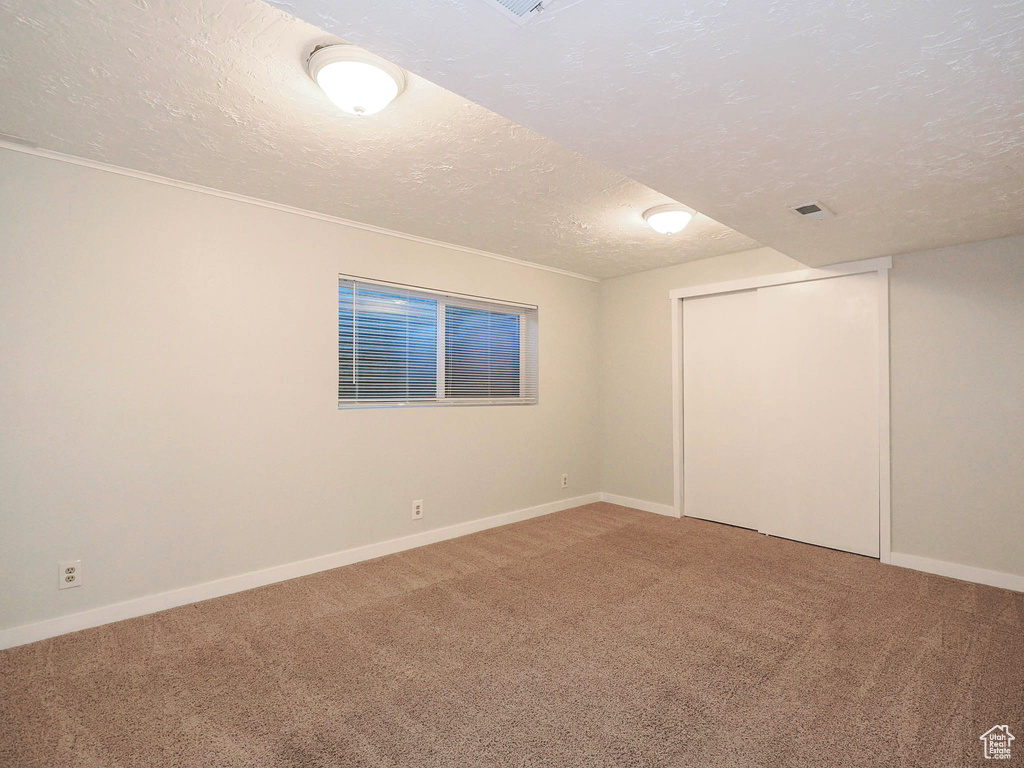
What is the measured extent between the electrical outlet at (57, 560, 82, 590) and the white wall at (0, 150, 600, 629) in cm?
3

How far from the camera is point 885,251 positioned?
3.60 metres

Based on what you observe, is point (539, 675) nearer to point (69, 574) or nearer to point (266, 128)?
point (69, 574)

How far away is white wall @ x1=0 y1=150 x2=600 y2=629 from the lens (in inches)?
102

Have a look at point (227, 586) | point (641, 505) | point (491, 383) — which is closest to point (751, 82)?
point (491, 383)

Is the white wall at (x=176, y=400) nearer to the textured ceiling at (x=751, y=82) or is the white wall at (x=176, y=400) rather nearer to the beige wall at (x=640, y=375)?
the beige wall at (x=640, y=375)

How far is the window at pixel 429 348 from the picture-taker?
3801 millimetres

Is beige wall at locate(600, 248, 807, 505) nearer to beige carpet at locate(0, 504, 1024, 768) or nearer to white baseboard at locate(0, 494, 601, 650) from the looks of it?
white baseboard at locate(0, 494, 601, 650)

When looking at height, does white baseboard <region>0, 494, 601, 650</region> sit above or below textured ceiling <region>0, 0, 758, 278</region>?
below

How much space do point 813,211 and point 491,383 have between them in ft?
9.31

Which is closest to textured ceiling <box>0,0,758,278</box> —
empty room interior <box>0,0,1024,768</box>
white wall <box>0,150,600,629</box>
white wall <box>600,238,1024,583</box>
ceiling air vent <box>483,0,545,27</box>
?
empty room interior <box>0,0,1024,768</box>

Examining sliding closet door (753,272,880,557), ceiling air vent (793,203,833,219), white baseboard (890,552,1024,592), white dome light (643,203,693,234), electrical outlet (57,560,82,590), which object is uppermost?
white dome light (643,203,693,234)

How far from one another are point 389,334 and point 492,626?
2281 millimetres

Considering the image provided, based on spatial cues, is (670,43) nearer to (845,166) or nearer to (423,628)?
(845,166)

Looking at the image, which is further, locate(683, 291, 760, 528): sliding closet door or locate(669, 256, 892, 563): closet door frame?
locate(683, 291, 760, 528): sliding closet door
